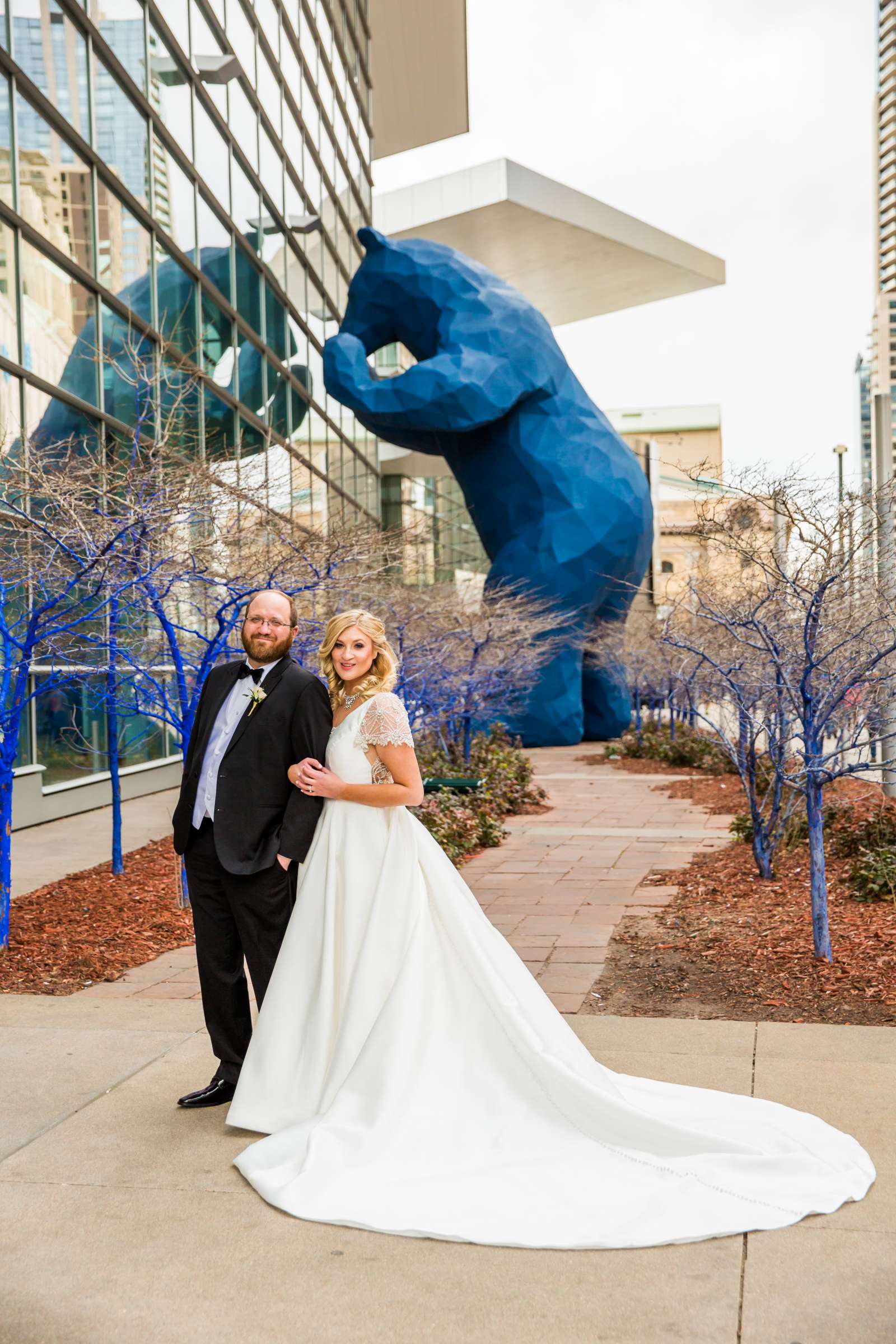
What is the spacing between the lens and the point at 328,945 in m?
3.84

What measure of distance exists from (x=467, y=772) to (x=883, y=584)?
7.92 m

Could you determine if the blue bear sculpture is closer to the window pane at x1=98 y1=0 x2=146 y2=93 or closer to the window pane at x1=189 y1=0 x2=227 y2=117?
the window pane at x1=189 y1=0 x2=227 y2=117

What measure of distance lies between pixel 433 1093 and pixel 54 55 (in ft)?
42.8

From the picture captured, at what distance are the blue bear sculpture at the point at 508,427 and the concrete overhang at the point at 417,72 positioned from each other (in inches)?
551

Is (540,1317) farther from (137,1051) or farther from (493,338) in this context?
(493,338)

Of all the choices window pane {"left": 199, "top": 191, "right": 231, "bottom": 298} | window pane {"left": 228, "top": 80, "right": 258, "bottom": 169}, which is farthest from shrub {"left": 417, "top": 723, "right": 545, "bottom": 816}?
window pane {"left": 228, "top": 80, "right": 258, "bottom": 169}

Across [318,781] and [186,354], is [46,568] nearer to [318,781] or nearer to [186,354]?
[318,781]

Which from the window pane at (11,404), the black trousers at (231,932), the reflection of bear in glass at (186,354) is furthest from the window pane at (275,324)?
the black trousers at (231,932)

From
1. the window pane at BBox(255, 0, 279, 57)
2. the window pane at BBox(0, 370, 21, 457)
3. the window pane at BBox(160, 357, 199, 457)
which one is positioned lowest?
the window pane at BBox(0, 370, 21, 457)

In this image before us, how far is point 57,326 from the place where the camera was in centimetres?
1320

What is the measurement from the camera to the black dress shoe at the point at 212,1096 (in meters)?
4.10

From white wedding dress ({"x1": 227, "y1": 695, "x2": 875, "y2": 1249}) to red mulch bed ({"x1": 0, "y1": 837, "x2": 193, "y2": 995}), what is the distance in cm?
256

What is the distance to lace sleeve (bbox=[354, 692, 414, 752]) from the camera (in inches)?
153

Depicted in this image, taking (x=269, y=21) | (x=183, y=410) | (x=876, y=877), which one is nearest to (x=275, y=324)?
(x=269, y=21)
